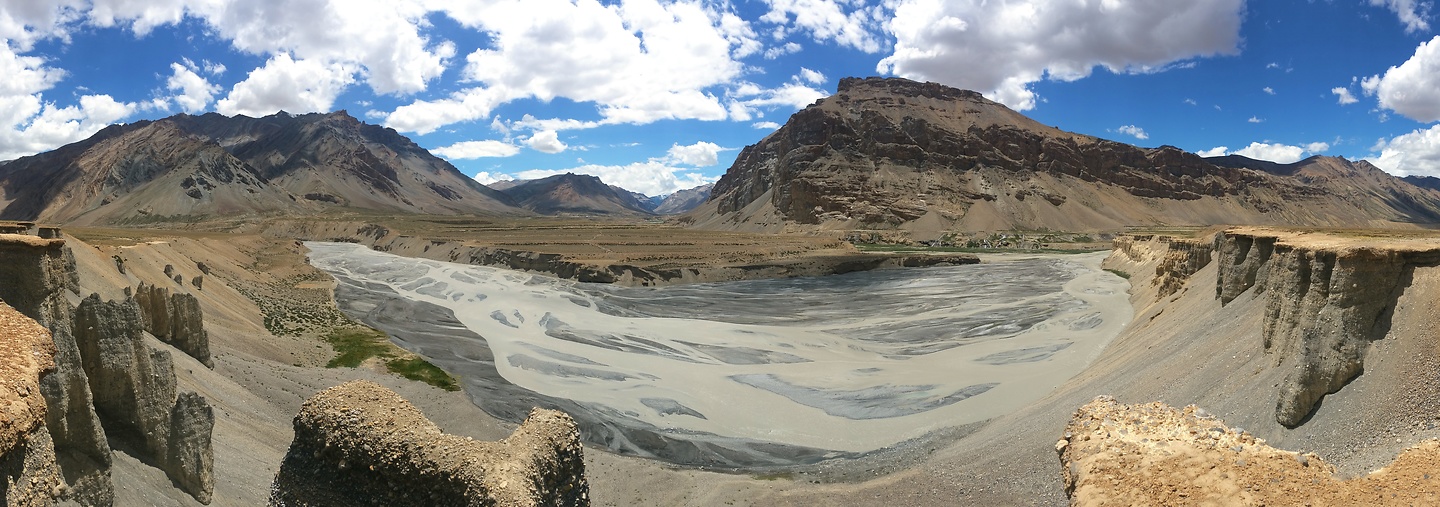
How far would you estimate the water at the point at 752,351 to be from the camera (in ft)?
91.7

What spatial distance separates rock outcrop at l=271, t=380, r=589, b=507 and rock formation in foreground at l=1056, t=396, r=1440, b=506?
7501 millimetres

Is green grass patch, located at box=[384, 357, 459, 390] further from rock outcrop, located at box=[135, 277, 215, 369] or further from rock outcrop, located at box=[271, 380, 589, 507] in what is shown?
rock outcrop, located at box=[271, 380, 589, 507]

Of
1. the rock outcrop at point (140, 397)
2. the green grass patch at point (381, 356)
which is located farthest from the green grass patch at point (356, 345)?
the rock outcrop at point (140, 397)

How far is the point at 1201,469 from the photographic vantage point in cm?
848

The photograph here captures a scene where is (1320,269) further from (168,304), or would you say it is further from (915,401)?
(168,304)

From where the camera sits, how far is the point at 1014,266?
96000 millimetres

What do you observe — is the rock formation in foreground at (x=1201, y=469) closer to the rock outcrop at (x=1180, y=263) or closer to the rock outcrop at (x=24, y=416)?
the rock outcrop at (x=24, y=416)

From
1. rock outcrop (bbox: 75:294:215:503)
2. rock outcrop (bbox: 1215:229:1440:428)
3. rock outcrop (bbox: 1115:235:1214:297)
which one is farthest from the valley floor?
rock outcrop (bbox: 1115:235:1214:297)

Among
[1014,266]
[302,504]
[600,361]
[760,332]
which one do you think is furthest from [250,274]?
[1014,266]

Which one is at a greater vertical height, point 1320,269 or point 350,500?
point 1320,269

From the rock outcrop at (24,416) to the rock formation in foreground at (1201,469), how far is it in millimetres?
10204

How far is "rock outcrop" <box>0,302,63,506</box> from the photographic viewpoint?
5.46 metres

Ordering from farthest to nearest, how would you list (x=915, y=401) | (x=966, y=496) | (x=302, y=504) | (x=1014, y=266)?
(x=1014, y=266)
(x=915, y=401)
(x=966, y=496)
(x=302, y=504)

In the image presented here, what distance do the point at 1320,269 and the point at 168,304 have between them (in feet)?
104
